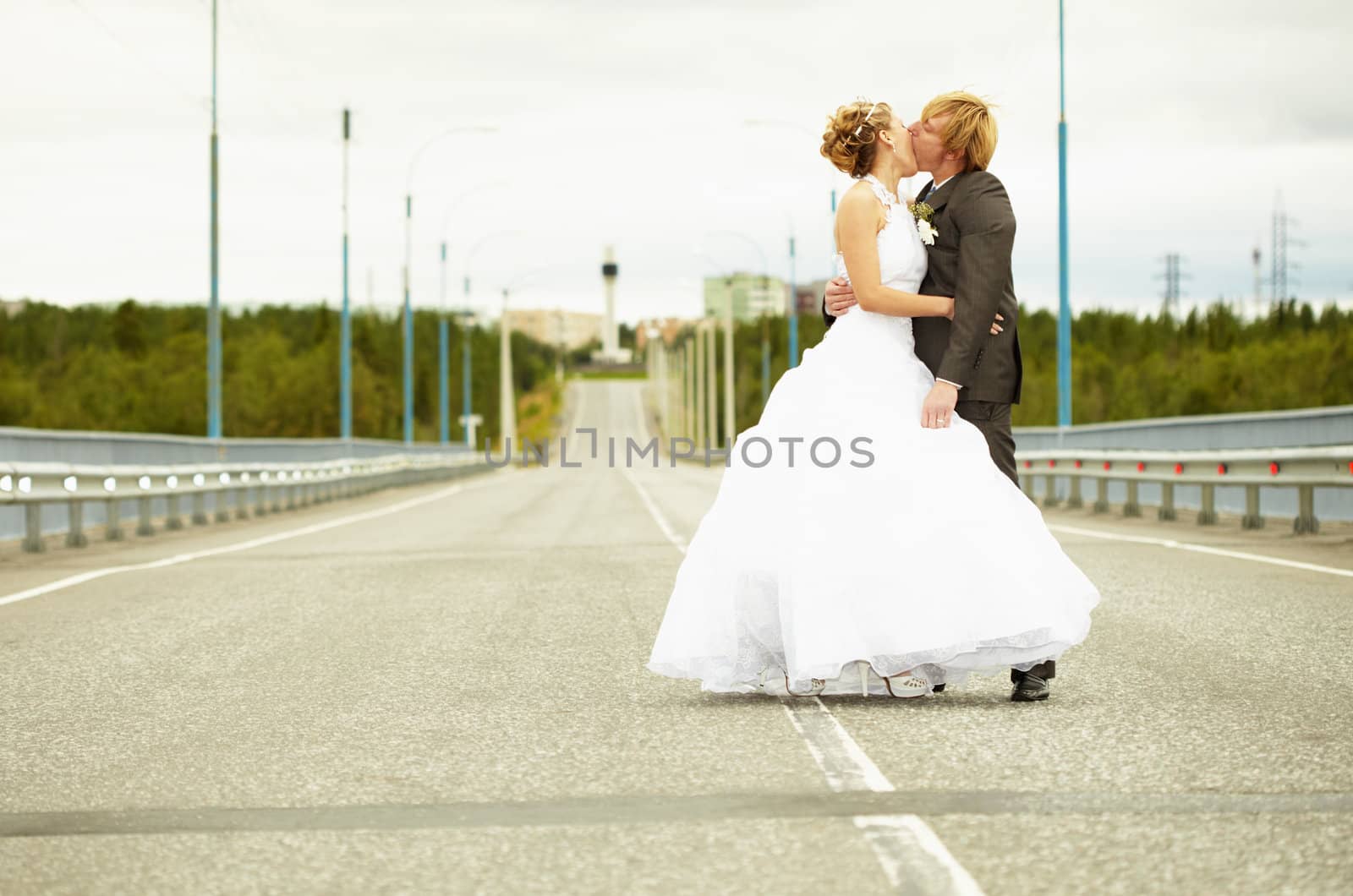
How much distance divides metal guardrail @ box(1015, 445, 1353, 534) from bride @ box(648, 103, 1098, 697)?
1017cm

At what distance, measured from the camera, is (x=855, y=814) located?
4621 mm

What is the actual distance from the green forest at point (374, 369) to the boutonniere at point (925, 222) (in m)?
102

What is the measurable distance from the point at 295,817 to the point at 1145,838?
2.23m

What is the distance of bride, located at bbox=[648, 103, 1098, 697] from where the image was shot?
6199 mm

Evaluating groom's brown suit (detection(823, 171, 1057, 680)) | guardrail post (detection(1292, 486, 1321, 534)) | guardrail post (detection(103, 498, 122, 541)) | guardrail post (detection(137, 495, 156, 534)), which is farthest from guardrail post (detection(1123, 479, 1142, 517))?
groom's brown suit (detection(823, 171, 1057, 680))

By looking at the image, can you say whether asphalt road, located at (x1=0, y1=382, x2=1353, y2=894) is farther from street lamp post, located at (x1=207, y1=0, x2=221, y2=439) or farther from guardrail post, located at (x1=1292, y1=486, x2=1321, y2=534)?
street lamp post, located at (x1=207, y1=0, x2=221, y2=439)

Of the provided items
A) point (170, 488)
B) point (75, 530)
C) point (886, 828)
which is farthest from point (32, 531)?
point (886, 828)

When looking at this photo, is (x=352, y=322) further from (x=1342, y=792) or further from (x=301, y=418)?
(x=1342, y=792)

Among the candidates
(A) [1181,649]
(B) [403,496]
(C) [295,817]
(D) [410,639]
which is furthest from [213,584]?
(B) [403,496]

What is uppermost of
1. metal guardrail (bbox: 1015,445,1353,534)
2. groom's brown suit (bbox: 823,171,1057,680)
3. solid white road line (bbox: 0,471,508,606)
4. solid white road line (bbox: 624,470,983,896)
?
groom's brown suit (bbox: 823,171,1057,680)

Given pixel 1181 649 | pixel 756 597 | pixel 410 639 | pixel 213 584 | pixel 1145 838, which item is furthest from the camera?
pixel 213 584

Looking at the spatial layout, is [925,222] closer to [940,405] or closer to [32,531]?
[940,405]

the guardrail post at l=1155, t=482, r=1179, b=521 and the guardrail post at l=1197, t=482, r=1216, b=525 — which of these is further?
the guardrail post at l=1155, t=482, r=1179, b=521

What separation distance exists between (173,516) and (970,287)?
1759 cm
